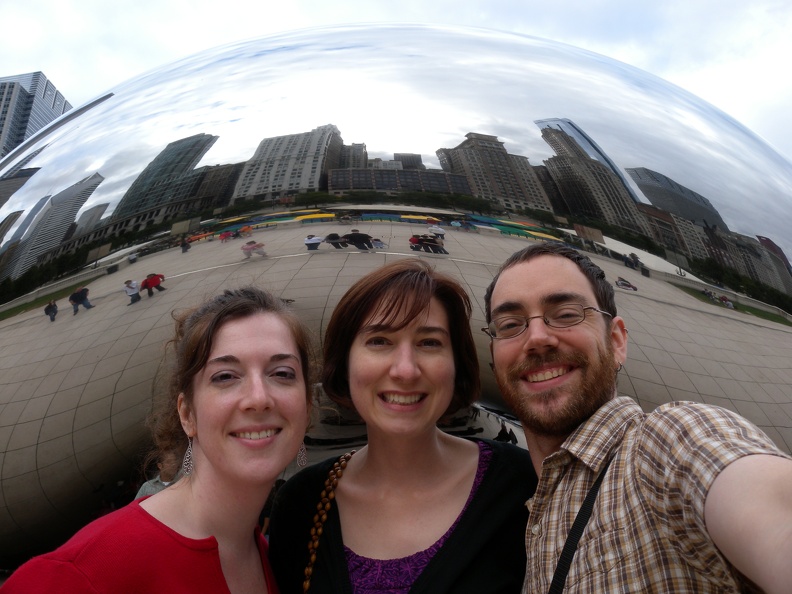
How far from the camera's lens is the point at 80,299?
214cm

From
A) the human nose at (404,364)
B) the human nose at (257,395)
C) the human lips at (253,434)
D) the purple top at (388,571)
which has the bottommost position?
the purple top at (388,571)

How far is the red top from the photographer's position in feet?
4.70

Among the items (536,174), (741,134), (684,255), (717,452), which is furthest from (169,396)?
(741,134)

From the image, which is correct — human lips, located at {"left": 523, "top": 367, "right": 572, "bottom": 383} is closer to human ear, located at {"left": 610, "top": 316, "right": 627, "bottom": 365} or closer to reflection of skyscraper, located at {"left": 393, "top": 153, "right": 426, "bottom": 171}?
human ear, located at {"left": 610, "top": 316, "right": 627, "bottom": 365}

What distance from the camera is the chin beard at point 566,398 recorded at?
1727 millimetres

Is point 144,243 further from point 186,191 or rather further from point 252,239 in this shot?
point 252,239

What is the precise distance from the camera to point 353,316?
2.02m

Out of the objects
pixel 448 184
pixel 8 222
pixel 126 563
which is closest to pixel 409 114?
pixel 448 184

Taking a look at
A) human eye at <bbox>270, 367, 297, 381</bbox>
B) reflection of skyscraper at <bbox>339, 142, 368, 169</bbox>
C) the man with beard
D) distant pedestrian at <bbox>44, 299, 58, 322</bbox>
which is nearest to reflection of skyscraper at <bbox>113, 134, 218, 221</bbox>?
distant pedestrian at <bbox>44, 299, 58, 322</bbox>

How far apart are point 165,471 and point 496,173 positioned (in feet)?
5.31

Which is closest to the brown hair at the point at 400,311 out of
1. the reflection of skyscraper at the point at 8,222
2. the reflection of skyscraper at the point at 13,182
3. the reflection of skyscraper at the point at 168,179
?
the reflection of skyscraper at the point at 168,179

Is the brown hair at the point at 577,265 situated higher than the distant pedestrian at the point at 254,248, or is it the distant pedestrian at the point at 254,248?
the distant pedestrian at the point at 254,248

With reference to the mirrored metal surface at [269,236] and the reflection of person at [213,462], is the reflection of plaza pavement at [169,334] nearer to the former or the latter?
the mirrored metal surface at [269,236]

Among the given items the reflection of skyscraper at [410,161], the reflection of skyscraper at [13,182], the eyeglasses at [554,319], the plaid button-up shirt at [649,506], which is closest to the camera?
the plaid button-up shirt at [649,506]
